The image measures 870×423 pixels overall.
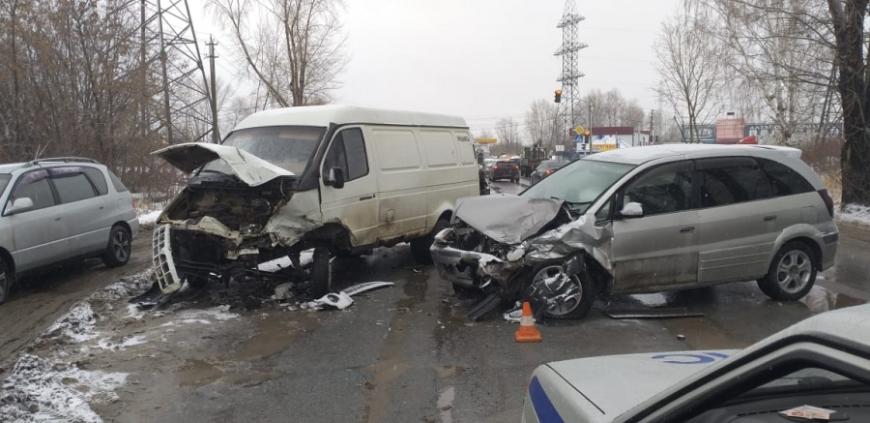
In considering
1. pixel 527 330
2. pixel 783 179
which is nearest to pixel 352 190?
pixel 527 330

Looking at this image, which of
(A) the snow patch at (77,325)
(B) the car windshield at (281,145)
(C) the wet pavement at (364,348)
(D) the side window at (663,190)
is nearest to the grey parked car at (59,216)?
(C) the wet pavement at (364,348)

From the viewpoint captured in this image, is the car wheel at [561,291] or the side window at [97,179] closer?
the car wheel at [561,291]

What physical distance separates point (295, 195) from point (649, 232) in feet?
13.1

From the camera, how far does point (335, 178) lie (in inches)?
304

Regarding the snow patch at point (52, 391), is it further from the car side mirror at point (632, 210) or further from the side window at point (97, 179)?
the side window at point (97, 179)

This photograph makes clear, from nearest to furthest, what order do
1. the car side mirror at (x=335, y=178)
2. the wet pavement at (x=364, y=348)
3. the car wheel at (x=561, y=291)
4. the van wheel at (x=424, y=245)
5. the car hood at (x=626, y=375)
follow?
the car hood at (x=626, y=375)
the wet pavement at (x=364, y=348)
the car wheel at (x=561, y=291)
the car side mirror at (x=335, y=178)
the van wheel at (x=424, y=245)

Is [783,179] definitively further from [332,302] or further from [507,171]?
[507,171]

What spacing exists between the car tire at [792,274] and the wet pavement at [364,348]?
152 millimetres

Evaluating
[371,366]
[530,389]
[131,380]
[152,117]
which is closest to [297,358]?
[371,366]

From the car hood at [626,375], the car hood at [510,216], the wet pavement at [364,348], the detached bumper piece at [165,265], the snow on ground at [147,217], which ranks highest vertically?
the car hood at [510,216]

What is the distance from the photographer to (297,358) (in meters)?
5.68

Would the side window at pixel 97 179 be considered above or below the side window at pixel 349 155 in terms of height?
below

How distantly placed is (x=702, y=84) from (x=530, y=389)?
35.8 meters

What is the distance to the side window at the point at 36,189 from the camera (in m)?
8.34
